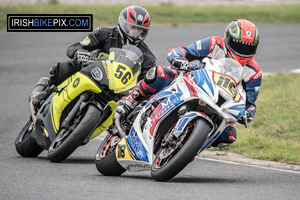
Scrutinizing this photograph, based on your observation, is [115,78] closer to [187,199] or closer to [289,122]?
[187,199]

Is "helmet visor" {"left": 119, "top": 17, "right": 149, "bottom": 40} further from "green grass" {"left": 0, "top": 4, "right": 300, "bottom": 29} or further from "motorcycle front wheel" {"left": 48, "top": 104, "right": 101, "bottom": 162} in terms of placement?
"green grass" {"left": 0, "top": 4, "right": 300, "bottom": 29}

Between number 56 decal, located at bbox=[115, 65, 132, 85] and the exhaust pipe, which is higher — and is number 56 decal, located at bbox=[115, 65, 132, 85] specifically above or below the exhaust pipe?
above

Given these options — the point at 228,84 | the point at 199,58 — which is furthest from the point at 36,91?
the point at 228,84

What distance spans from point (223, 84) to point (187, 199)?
122cm

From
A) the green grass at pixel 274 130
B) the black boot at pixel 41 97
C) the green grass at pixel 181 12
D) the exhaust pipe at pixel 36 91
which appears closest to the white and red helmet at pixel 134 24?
the black boot at pixel 41 97

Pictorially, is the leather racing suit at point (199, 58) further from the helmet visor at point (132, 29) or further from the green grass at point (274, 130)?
the green grass at point (274, 130)

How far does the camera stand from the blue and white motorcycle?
6.14m

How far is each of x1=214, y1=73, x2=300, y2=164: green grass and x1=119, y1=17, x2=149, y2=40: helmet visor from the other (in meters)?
2.07

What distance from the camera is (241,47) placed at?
272 inches

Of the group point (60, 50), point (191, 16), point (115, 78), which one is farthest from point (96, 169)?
point (191, 16)

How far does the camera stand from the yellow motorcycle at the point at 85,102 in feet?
24.3

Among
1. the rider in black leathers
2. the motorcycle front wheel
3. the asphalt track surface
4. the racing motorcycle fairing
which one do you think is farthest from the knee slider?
the rider in black leathers

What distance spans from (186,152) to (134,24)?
2.70m

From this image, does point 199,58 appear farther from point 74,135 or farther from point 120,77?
point 74,135
